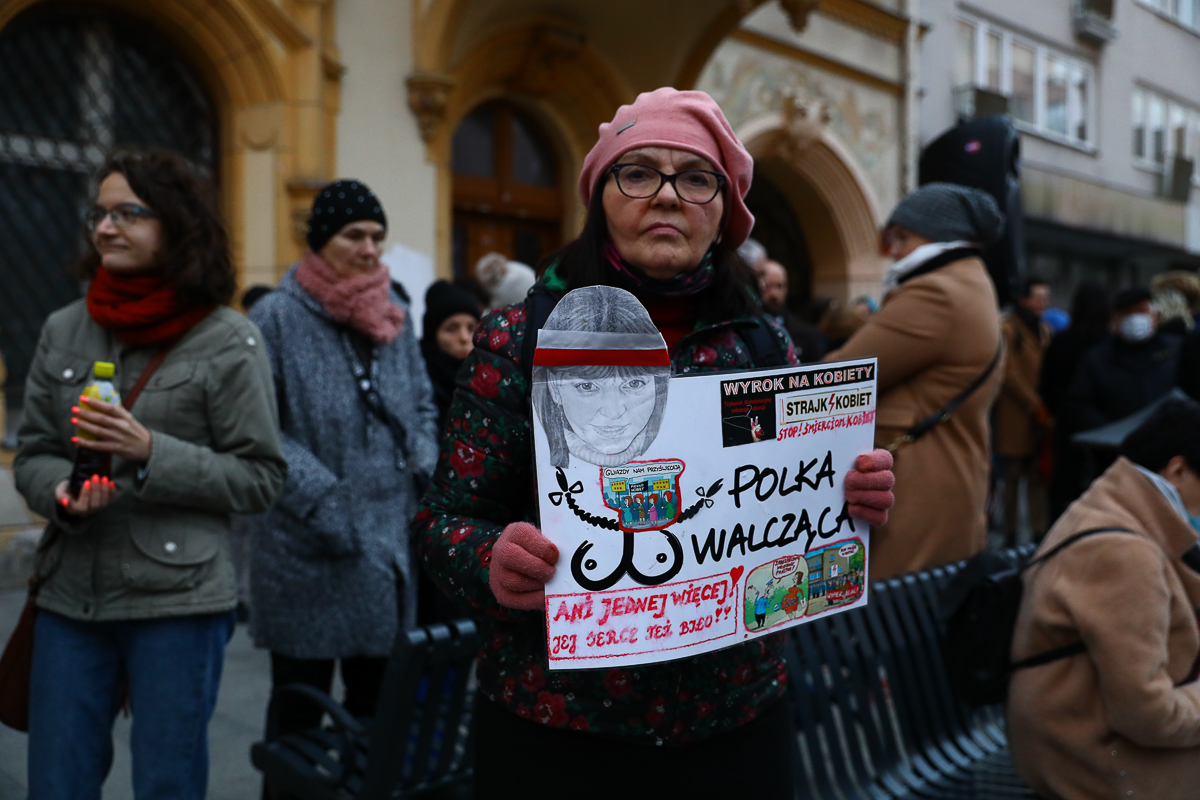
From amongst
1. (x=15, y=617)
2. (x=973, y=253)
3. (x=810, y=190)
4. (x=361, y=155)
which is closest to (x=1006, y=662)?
(x=973, y=253)

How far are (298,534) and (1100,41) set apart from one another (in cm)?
1899

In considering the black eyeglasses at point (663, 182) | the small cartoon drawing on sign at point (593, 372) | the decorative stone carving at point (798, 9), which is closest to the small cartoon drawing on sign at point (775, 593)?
the small cartoon drawing on sign at point (593, 372)

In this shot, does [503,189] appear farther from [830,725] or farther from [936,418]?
[830,725]

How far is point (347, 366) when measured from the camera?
10.2 feet

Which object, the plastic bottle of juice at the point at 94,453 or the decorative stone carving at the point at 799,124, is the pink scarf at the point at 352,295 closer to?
the plastic bottle of juice at the point at 94,453

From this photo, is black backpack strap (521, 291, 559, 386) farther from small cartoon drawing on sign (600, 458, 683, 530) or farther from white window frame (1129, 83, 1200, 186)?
white window frame (1129, 83, 1200, 186)

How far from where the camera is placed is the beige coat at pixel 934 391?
10.6 ft

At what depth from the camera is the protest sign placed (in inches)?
51.8

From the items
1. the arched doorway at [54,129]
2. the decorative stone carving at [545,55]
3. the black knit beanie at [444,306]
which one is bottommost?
→ the black knit beanie at [444,306]

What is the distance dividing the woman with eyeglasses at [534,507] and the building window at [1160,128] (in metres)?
20.7

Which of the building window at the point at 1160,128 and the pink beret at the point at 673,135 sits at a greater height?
the building window at the point at 1160,128

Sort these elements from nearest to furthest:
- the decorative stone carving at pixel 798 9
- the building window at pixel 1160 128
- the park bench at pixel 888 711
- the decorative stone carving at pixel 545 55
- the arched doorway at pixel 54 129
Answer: the park bench at pixel 888 711
the arched doorway at pixel 54 129
the decorative stone carving at pixel 545 55
the decorative stone carving at pixel 798 9
the building window at pixel 1160 128

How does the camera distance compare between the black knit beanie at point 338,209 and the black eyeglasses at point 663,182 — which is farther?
the black knit beanie at point 338,209

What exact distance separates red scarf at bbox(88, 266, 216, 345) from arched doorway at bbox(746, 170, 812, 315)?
11.0m
